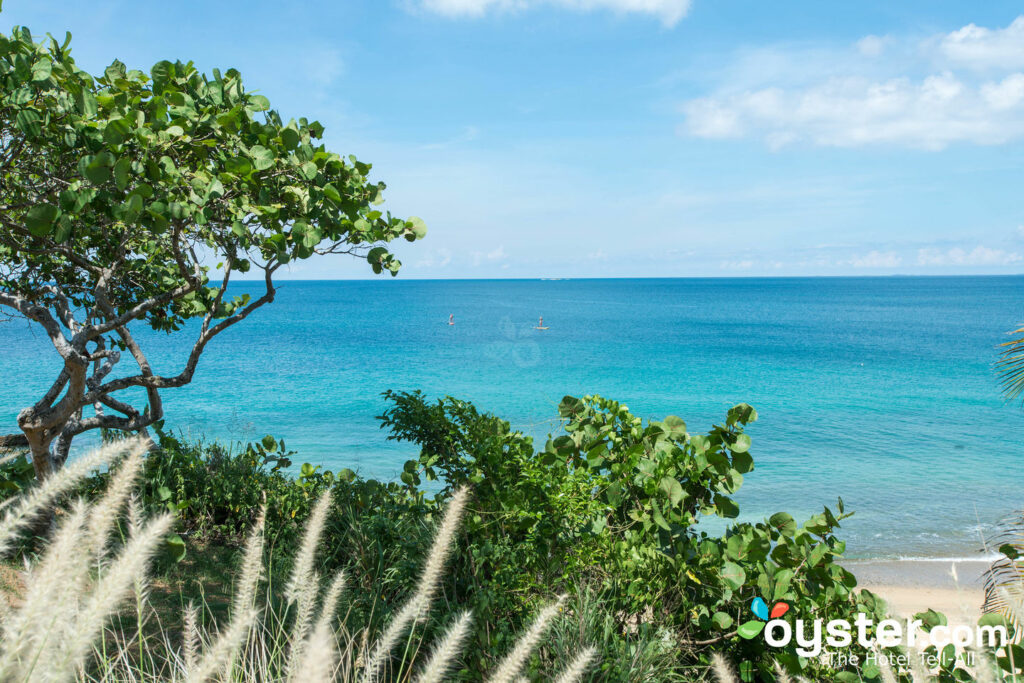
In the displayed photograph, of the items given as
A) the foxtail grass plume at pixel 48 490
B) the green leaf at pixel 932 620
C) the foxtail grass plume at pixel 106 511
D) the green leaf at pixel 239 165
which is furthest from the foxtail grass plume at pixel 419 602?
the green leaf at pixel 932 620

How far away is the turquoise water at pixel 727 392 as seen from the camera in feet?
42.3

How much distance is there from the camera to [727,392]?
82.3ft

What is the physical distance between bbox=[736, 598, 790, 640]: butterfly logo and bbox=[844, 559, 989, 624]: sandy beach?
19.8 ft

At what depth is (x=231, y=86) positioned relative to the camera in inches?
139

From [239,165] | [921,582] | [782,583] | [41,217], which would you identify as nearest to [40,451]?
[41,217]

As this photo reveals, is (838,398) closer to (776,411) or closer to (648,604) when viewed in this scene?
(776,411)

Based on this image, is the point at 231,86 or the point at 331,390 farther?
the point at 331,390

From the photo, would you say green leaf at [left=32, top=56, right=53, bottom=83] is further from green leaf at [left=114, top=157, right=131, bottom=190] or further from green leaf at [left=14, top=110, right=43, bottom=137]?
green leaf at [left=114, top=157, right=131, bottom=190]

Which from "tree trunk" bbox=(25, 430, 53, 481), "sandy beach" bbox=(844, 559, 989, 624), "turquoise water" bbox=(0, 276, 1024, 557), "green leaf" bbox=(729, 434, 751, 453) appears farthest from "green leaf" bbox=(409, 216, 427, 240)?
"sandy beach" bbox=(844, 559, 989, 624)

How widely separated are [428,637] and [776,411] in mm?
19989

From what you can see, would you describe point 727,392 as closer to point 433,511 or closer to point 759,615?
point 433,511

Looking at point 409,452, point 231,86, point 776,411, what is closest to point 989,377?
point 776,411

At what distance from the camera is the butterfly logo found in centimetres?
333

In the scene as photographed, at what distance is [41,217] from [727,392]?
2444 cm
